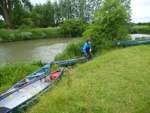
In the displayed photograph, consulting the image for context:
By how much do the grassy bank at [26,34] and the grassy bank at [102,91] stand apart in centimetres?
2996

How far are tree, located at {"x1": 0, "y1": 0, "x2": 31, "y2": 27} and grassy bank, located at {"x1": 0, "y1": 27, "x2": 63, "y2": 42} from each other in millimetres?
5085

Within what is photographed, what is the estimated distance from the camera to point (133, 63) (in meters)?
14.0

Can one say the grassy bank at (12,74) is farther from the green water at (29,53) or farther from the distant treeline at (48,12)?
the distant treeline at (48,12)

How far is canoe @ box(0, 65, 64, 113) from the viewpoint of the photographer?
32.6 ft

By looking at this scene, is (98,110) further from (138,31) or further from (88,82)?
(138,31)

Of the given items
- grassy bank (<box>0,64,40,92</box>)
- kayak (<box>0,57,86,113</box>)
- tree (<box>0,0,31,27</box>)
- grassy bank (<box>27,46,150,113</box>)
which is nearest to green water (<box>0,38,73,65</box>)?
grassy bank (<box>0,64,40,92</box>)

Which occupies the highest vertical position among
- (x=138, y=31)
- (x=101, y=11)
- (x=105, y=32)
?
(x=101, y=11)

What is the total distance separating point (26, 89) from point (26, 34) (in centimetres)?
3397

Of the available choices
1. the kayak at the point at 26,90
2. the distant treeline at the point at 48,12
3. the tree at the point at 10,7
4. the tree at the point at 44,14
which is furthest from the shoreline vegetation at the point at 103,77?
the tree at the point at 44,14

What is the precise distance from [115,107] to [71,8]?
56.0 m

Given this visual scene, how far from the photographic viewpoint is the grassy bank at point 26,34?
42594mm

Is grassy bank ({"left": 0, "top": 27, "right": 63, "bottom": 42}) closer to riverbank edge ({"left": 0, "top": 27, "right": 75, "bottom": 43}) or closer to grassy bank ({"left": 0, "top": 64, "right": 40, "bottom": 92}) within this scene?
riverbank edge ({"left": 0, "top": 27, "right": 75, "bottom": 43})

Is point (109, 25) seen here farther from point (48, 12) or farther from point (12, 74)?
point (48, 12)

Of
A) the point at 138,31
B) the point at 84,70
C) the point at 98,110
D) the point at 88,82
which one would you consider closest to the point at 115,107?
the point at 98,110
